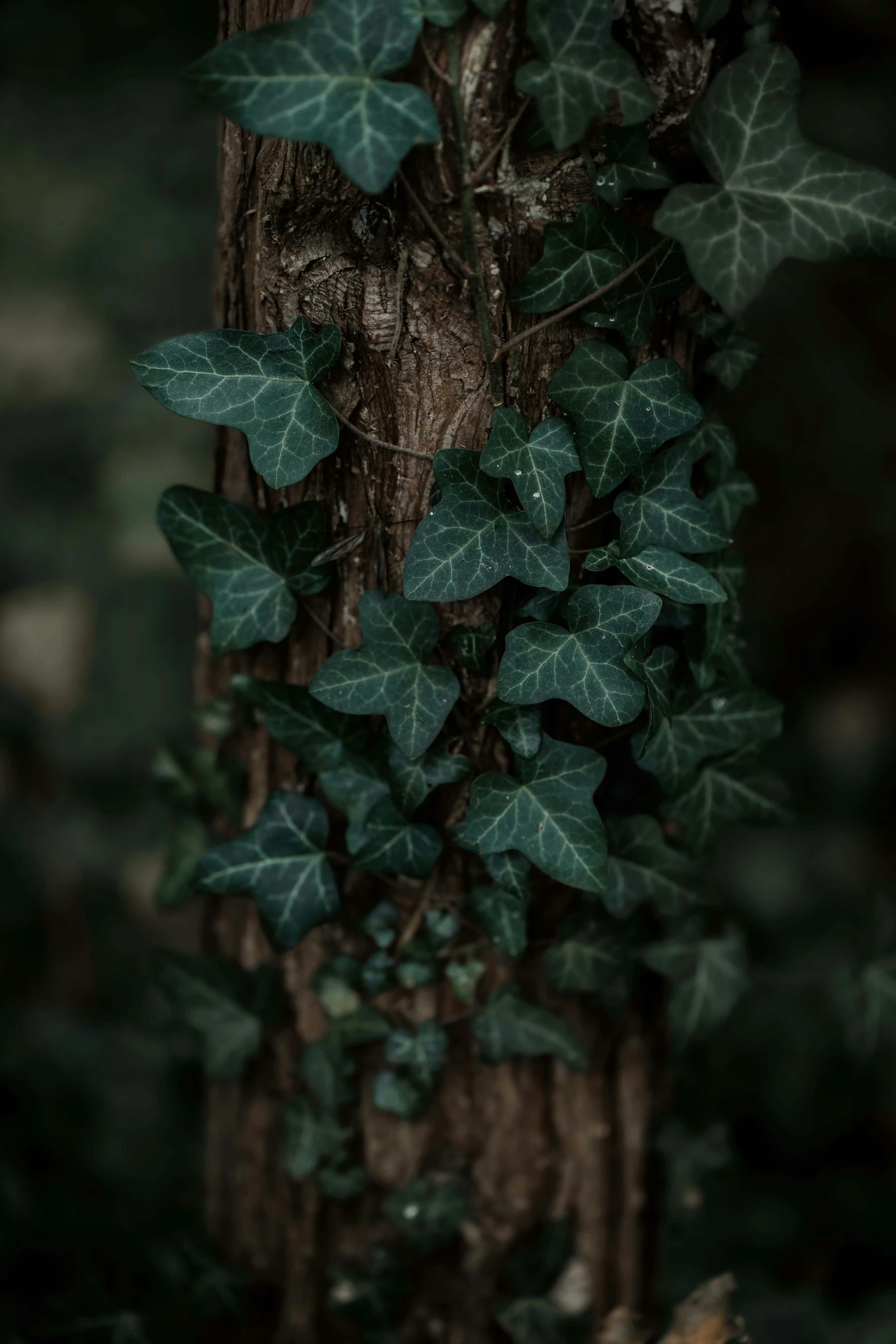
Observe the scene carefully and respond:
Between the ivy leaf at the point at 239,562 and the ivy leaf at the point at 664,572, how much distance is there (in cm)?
27

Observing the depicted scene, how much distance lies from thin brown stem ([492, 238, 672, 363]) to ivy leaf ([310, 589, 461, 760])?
0.75ft

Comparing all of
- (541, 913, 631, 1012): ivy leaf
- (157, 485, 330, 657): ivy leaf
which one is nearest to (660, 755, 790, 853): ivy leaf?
(541, 913, 631, 1012): ivy leaf

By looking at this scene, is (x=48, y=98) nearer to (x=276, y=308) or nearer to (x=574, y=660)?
(x=276, y=308)

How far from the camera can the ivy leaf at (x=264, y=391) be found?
0.77 m

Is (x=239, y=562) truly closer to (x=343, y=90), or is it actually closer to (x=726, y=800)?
(x=343, y=90)

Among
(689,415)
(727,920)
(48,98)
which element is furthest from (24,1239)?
(48,98)

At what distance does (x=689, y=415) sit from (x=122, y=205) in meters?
1.70

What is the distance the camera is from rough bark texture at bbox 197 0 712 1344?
2.39 feet

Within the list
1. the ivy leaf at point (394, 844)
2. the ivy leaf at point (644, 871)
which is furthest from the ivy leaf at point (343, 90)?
the ivy leaf at point (644, 871)

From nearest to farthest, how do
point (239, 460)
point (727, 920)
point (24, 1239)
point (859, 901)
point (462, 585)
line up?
point (462, 585), point (239, 460), point (727, 920), point (24, 1239), point (859, 901)

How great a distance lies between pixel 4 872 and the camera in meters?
1.97

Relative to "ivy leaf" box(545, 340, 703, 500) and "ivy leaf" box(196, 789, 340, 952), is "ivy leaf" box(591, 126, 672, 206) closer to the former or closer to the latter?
"ivy leaf" box(545, 340, 703, 500)

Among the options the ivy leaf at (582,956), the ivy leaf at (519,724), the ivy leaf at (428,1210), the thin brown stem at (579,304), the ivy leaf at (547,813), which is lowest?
Result: the ivy leaf at (428,1210)

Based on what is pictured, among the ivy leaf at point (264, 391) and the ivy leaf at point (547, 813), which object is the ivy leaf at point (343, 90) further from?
the ivy leaf at point (547, 813)
